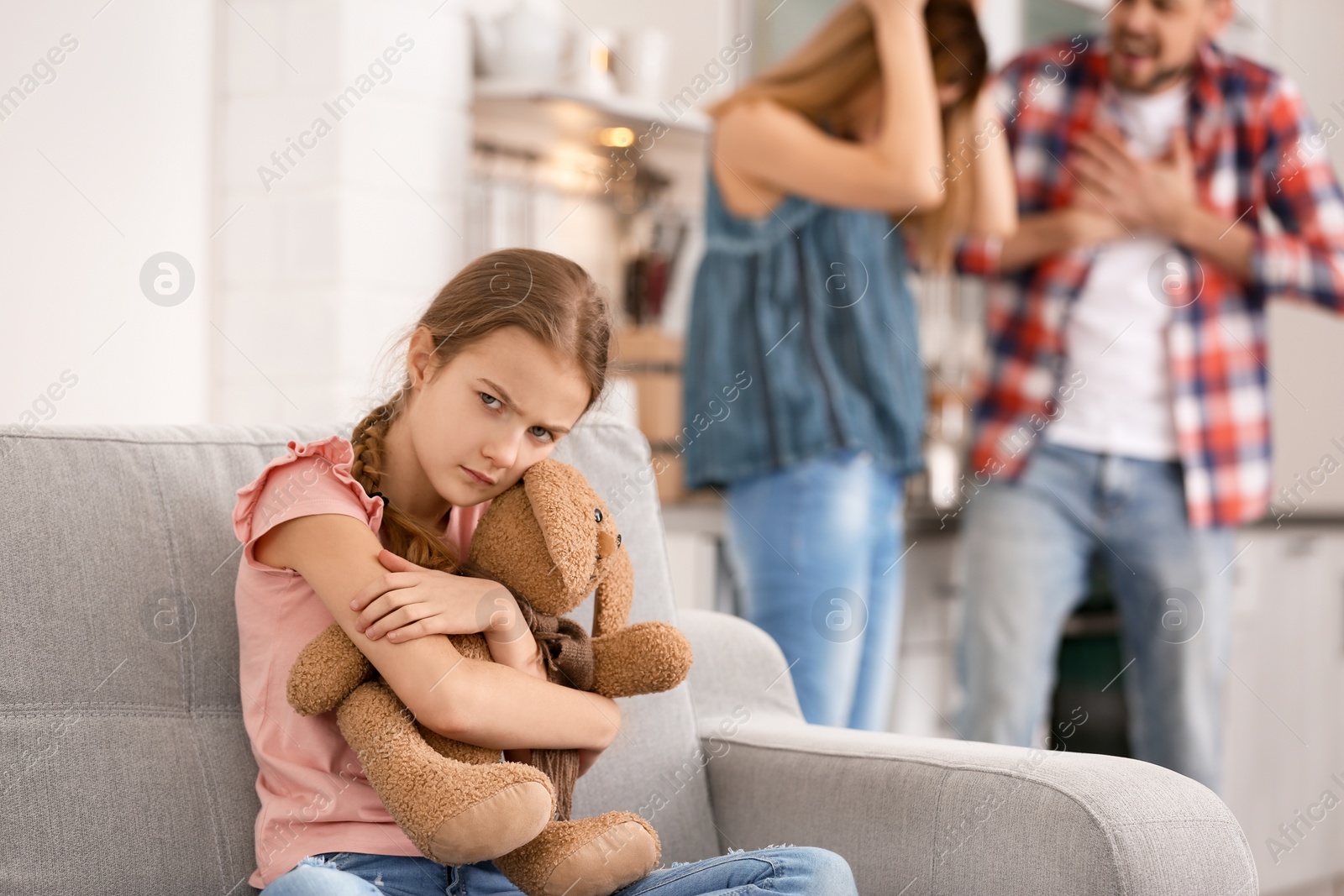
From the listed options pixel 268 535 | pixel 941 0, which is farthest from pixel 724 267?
pixel 268 535

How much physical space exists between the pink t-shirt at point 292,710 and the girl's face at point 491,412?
0.06m

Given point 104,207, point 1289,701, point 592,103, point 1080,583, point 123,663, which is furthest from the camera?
point 1289,701

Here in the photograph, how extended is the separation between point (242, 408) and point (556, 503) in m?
1.19

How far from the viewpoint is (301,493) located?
2.94 ft

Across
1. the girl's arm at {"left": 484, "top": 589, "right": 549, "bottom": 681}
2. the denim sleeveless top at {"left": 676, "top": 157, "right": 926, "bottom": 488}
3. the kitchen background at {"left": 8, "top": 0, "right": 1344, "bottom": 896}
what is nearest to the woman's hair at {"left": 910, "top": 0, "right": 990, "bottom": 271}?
the denim sleeveless top at {"left": 676, "top": 157, "right": 926, "bottom": 488}

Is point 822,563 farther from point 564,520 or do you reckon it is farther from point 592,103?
point 592,103

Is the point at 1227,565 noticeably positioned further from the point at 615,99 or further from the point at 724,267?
the point at 615,99

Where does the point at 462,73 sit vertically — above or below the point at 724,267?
above

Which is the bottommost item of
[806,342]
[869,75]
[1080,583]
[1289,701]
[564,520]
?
[1289,701]

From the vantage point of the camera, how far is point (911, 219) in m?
1.74

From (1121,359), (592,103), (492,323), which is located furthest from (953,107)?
(492,323)

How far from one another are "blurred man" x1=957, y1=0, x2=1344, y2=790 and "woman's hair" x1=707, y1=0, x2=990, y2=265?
11cm

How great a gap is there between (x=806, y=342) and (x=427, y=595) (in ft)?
2.95

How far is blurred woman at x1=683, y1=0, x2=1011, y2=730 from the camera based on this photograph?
63.1 inches
